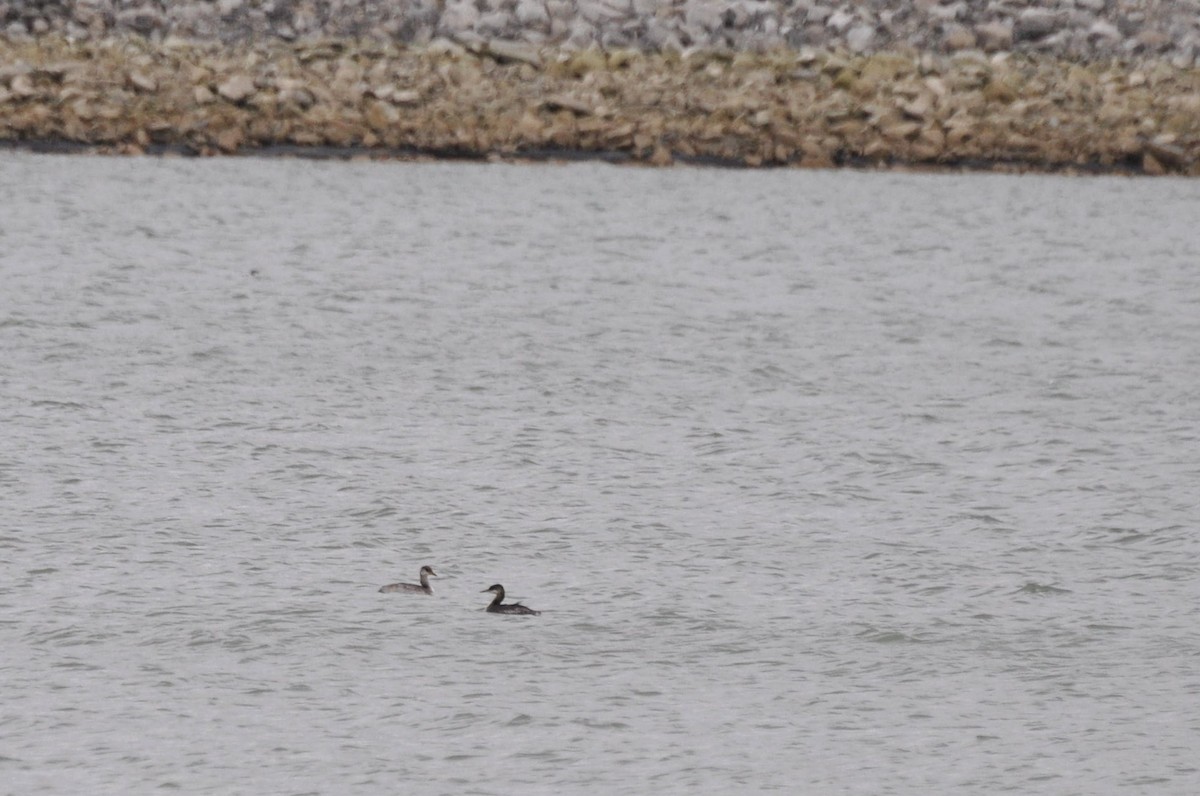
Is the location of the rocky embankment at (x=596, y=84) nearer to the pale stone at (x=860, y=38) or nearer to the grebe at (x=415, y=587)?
the pale stone at (x=860, y=38)

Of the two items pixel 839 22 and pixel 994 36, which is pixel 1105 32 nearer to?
pixel 994 36

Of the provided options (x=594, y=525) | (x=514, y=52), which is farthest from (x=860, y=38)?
(x=594, y=525)

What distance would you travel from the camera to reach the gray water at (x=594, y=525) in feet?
32.3

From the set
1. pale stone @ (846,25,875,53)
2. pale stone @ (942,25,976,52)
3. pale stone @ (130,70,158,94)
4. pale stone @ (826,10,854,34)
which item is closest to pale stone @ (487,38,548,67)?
pale stone @ (826,10,854,34)

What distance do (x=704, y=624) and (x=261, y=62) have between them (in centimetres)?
3501

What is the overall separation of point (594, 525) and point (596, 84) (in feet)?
100

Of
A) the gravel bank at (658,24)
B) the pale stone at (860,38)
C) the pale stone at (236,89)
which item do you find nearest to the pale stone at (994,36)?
the gravel bank at (658,24)

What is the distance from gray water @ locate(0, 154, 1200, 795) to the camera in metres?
9.85

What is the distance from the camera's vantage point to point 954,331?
2408 cm

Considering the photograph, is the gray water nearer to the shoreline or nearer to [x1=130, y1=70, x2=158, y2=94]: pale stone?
the shoreline

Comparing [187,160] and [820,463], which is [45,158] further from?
[820,463]

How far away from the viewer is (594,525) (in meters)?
14.1

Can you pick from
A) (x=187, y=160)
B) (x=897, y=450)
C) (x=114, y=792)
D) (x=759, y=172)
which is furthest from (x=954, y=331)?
(x=187, y=160)

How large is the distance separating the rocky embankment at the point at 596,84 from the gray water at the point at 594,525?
13512mm
